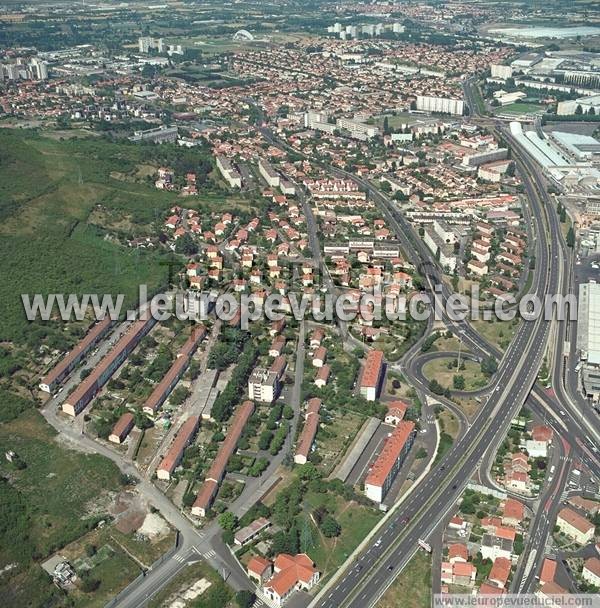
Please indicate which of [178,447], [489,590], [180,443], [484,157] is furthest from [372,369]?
[484,157]

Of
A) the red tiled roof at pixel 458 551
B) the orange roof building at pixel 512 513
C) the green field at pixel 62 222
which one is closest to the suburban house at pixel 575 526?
the orange roof building at pixel 512 513

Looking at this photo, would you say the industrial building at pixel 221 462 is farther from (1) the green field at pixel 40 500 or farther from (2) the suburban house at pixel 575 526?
(2) the suburban house at pixel 575 526

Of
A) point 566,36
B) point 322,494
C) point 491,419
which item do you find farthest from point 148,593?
point 566,36

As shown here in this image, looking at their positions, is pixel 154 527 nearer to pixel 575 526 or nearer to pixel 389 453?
pixel 389 453

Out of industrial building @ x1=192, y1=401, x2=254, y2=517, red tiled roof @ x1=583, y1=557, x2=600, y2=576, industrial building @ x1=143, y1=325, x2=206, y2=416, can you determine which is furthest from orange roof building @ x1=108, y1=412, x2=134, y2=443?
red tiled roof @ x1=583, y1=557, x2=600, y2=576

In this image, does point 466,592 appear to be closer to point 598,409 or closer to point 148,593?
point 148,593
